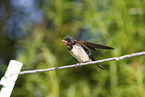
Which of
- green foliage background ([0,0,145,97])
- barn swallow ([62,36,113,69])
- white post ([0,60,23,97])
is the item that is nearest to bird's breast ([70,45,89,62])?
barn swallow ([62,36,113,69])

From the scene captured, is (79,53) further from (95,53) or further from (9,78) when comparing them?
(95,53)

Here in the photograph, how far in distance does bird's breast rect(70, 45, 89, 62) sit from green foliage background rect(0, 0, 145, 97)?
0.69m

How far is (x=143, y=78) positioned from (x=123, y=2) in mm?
732

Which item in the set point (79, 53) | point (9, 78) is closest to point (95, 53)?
point (79, 53)

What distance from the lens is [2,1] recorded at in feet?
12.5

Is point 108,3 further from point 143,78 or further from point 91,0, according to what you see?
point 143,78

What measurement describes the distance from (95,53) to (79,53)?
108 cm

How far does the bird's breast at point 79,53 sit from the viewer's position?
1867 millimetres

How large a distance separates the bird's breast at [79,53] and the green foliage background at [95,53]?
690 millimetres

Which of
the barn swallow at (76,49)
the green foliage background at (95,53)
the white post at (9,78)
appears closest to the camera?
the white post at (9,78)

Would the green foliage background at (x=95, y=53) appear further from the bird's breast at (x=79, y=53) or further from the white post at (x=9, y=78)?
the white post at (x=9, y=78)

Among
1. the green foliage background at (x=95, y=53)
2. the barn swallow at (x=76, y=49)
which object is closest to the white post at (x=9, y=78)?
the barn swallow at (x=76, y=49)

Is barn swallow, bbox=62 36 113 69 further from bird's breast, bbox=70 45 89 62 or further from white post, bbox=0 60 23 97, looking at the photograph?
white post, bbox=0 60 23 97

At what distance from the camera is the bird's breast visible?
1.87m
